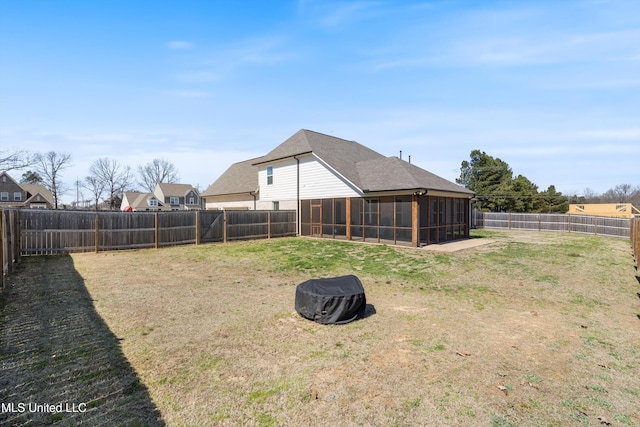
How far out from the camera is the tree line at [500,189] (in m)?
35.6

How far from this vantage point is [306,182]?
19984mm

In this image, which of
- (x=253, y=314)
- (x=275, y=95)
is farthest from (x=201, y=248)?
(x=253, y=314)

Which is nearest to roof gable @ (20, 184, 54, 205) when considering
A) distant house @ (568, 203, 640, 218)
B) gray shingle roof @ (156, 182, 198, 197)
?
gray shingle roof @ (156, 182, 198, 197)

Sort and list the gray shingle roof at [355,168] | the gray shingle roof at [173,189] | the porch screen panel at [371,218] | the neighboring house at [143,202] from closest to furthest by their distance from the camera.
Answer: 1. the gray shingle roof at [355,168]
2. the porch screen panel at [371,218]
3. the neighboring house at [143,202]
4. the gray shingle roof at [173,189]

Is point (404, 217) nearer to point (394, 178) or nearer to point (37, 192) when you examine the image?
point (394, 178)

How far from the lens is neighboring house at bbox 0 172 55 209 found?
45.9 meters

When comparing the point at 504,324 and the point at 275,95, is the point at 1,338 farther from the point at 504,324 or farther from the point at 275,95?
the point at 275,95

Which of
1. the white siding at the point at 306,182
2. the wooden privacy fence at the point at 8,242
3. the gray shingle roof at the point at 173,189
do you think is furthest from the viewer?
the gray shingle roof at the point at 173,189

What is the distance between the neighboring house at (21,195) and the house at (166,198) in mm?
12056

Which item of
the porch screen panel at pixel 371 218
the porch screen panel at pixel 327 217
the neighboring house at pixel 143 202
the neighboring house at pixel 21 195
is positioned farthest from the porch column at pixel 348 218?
the neighboring house at pixel 143 202

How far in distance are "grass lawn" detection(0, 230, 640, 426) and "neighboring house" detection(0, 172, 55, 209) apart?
51.9m

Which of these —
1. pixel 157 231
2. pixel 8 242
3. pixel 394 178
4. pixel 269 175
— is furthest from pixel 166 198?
pixel 394 178

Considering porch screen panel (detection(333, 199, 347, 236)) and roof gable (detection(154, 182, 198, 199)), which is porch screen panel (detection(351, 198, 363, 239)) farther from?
roof gable (detection(154, 182, 198, 199))

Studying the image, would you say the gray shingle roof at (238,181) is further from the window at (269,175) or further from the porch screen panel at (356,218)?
the porch screen panel at (356,218)
